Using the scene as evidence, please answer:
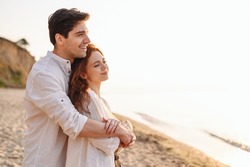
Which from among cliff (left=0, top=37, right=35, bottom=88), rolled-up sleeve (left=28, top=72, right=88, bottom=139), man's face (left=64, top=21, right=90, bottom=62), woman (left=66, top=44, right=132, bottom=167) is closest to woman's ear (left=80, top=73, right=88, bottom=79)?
woman (left=66, top=44, right=132, bottom=167)

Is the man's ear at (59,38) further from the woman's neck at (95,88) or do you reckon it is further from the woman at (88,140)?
the woman's neck at (95,88)

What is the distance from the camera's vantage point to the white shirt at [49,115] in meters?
2.15

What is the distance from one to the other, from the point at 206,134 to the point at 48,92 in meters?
16.7

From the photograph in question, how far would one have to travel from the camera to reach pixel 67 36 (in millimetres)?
2305

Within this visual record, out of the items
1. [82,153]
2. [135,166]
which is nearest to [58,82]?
[82,153]

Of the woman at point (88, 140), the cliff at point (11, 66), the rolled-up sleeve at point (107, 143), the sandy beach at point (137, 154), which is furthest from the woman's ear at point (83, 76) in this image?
the cliff at point (11, 66)

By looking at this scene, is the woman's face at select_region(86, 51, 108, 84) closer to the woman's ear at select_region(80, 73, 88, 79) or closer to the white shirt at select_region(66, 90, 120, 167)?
the woman's ear at select_region(80, 73, 88, 79)

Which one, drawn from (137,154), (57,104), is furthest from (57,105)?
(137,154)

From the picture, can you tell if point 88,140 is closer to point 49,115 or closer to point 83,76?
point 49,115

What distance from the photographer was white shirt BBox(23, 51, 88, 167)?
2154 millimetres

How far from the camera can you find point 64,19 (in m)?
2.26

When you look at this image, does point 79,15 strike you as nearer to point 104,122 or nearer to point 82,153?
point 104,122

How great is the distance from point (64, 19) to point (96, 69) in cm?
39

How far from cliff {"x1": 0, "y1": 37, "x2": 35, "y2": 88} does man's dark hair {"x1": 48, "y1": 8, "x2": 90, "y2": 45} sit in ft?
129
